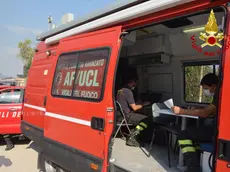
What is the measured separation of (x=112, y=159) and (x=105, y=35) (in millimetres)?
1490

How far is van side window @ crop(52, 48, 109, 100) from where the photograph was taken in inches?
107

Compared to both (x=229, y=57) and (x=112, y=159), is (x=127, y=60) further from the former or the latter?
(x=229, y=57)

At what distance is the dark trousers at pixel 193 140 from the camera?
2506mm

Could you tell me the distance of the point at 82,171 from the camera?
9.05 feet

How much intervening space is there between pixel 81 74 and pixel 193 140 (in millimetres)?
1616

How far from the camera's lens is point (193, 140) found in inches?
106

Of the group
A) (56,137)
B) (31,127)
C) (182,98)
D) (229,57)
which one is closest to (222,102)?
(229,57)

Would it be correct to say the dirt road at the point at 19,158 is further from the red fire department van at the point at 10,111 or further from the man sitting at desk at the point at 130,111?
the man sitting at desk at the point at 130,111

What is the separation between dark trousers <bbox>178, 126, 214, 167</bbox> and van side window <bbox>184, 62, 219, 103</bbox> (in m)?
2.03

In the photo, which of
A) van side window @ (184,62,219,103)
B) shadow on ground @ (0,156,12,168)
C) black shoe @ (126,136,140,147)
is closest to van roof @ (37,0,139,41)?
black shoe @ (126,136,140,147)

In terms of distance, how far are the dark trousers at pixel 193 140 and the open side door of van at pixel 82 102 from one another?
2.84 ft

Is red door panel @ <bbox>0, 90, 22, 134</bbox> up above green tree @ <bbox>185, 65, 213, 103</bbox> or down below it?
below

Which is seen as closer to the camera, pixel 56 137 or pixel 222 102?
pixel 222 102

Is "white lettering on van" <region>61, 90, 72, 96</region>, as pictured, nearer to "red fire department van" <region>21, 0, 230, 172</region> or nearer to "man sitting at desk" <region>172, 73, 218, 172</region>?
"red fire department van" <region>21, 0, 230, 172</region>
